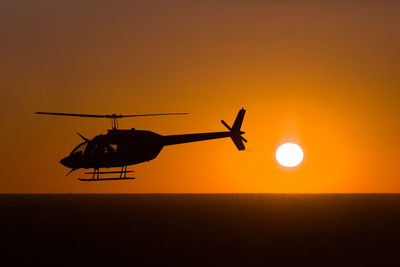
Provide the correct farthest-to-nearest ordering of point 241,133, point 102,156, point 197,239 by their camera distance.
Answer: point 197,239 < point 241,133 < point 102,156

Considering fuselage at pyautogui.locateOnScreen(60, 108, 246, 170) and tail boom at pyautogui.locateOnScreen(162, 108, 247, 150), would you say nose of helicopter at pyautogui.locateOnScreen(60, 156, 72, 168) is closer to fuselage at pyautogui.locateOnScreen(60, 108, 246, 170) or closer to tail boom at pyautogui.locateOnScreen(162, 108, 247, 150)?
fuselage at pyautogui.locateOnScreen(60, 108, 246, 170)

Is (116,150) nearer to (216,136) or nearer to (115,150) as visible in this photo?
Answer: (115,150)

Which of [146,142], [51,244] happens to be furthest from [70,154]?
[51,244]

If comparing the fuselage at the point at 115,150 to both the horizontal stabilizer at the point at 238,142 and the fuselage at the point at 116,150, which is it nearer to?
the fuselage at the point at 116,150

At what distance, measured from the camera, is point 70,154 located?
61781mm

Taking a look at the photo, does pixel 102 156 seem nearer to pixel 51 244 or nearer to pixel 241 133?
pixel 241 133

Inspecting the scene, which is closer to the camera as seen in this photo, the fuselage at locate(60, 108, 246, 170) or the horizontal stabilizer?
the fuselage at locate(60, 108, 246, 170)

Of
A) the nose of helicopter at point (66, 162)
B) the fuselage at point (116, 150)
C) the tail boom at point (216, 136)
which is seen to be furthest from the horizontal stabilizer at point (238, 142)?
the nose of helicopter at point (66, 162)

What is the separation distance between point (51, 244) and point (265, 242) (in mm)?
63446

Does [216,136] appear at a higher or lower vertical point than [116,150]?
higher

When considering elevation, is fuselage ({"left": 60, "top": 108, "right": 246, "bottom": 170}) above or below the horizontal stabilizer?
below

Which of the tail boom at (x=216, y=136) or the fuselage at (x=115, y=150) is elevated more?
the tail boom at (x=216, y=136)

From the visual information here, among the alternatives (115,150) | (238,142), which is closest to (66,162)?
(115,150)

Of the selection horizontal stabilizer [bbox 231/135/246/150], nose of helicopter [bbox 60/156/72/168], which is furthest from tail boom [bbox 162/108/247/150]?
nose of helicopter [bbox 60/156/72/168]
